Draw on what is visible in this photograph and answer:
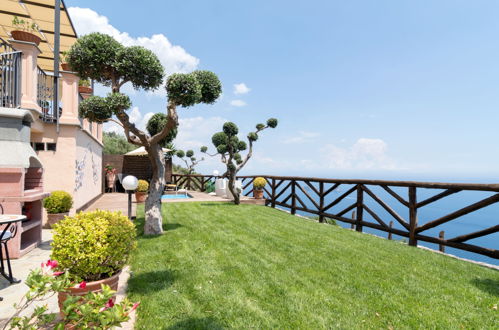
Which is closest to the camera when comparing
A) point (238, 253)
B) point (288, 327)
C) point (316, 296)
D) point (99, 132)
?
point (288, 327)

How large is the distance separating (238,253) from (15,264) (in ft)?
11.4

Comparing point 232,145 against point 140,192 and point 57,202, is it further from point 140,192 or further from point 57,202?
point 57,202

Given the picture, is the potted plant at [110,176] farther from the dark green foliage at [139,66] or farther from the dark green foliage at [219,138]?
the dark green foliage at [139,66]

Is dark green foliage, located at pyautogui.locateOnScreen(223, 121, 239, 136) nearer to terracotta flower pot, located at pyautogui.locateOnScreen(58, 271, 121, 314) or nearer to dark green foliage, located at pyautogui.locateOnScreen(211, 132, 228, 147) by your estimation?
dark green foliage, located at pyautogui.locateOnScreen(211, 132, 228, 147)

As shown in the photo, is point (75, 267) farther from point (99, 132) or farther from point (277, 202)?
point (99, 132)

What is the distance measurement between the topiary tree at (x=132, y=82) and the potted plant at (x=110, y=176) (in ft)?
34.2

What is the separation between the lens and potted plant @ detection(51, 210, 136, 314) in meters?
2.41

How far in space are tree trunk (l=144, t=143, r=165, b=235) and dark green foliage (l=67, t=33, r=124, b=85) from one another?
182 centimetres

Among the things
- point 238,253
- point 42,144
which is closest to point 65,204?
point 42,144

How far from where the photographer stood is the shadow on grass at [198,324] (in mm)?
2383

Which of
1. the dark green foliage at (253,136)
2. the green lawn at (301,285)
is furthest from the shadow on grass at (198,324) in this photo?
the dark green foliage at (253,136)

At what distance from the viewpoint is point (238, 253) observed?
14.6 ft

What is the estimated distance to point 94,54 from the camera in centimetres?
484

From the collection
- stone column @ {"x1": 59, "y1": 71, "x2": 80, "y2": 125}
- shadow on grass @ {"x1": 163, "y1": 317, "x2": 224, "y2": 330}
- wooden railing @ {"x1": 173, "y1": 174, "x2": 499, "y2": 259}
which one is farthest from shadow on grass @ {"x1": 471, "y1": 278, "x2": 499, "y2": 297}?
stone column @ {"x1": 59, "y1": 71, "x2": 80, "y2": 125}
